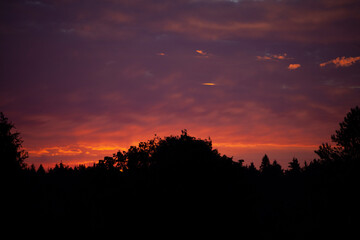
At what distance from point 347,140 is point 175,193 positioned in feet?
96.9

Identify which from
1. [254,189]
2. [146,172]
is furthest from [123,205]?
[254,189]

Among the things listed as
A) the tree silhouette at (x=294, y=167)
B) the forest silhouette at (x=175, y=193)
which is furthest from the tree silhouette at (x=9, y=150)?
the tree silhouette at (x=294, y=167)

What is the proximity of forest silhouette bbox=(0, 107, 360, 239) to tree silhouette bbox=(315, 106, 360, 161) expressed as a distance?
13 centimetres

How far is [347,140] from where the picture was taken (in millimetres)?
42750

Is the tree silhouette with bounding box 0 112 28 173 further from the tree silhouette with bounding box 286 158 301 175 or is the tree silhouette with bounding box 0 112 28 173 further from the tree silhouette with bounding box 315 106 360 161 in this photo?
the tree silhouette with bounding box 286 158 301 175

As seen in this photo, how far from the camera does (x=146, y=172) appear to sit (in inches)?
1347

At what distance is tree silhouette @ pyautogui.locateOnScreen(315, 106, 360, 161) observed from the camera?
4197cm

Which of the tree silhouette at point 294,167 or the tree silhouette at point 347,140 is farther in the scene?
the tree silhouette at point 294,167

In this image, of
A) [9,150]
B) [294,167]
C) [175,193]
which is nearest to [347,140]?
[175,193]

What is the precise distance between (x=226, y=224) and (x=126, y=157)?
63.5 feet

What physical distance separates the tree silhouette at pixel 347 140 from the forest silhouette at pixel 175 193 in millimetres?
131

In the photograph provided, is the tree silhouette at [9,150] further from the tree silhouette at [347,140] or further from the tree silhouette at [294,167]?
the tree silhouette at [294,167]

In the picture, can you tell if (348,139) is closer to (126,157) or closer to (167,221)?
(167,221)

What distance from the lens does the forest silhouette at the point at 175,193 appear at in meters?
29.5
